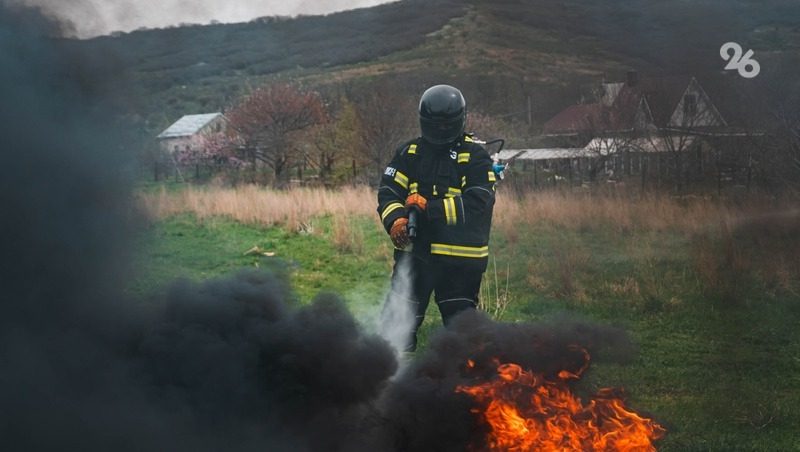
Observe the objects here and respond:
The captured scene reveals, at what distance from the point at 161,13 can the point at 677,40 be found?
30.7 feet

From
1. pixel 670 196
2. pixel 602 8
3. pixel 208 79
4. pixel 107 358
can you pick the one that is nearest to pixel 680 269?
pixel 670 196

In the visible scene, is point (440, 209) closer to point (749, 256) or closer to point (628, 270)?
point (628, 270)

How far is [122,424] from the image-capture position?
388 centimetres

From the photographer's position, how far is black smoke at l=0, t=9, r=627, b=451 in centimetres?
398

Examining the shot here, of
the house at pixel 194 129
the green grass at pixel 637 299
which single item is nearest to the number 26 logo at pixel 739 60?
the green grass at pixel 637 299

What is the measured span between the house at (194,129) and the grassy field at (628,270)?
27.0ft

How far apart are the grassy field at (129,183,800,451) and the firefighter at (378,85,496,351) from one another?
0.98 meters

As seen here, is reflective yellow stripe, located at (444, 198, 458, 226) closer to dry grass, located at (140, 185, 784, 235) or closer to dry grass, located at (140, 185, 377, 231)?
dry grass, located at (140, 185, 784, 235)

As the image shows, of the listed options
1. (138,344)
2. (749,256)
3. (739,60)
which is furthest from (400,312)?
(739,60)

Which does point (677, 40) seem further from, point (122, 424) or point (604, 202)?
point (122, 424)

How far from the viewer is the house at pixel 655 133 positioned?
1472 centimetres

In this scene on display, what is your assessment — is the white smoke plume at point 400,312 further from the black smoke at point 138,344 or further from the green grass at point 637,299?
the black smoke at point 138,344

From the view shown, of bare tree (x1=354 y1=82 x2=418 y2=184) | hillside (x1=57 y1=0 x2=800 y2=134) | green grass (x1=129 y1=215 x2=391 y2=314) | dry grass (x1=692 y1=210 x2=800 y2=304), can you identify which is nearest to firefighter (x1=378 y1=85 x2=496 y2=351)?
green grass (x1=129 y1=215 x2=391 y2=314)

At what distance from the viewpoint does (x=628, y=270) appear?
11.5m
